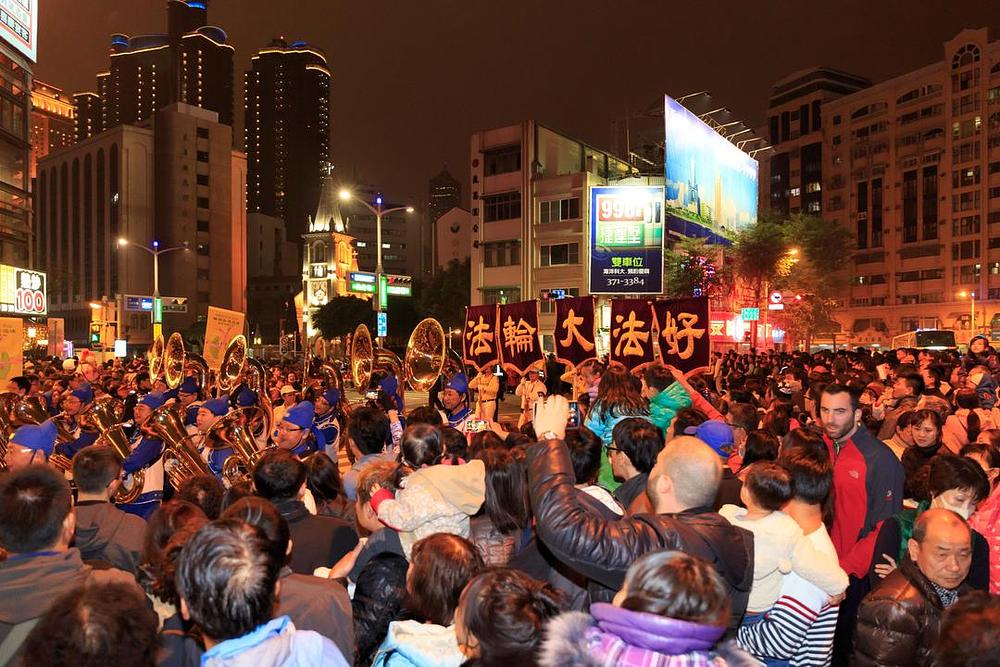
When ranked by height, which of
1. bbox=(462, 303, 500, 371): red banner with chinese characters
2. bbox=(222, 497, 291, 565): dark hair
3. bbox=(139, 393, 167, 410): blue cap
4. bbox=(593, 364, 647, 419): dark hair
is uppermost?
bbox=(462, 303, 500, 371): red banner with chinese characters

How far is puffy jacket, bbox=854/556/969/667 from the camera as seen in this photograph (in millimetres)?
3209

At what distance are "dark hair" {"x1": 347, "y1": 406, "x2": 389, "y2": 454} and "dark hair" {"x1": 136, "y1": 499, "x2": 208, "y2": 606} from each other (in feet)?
6.88

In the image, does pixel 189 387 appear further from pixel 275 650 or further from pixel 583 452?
pixel 275 650

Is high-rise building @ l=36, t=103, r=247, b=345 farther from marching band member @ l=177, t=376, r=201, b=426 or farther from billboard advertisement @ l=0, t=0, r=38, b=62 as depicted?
marching band member @ l=177, t=376, r=201, b=426

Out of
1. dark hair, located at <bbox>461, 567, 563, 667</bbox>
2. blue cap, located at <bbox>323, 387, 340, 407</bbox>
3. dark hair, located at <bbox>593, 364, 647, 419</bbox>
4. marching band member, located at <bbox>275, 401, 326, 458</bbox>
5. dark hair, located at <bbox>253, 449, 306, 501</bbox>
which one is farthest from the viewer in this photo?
blue cap, located at <bbox>323, 387, 340, 407</bbox>

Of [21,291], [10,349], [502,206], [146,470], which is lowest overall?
[146,470]

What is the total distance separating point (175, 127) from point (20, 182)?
57.4 meters

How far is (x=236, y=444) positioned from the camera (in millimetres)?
7230

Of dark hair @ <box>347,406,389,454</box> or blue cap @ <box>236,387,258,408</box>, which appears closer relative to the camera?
dark hair @ <box>347,406,389,454</box>

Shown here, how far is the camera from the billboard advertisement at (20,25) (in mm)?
33500

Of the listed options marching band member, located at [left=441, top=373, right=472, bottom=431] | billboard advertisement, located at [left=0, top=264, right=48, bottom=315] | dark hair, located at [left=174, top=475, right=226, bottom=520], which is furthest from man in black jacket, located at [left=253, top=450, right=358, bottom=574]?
billboard advertisement, located at [left=0, top=264, right=48, bottom=315]

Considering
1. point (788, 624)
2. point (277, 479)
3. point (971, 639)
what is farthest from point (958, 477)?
point (277, 479)

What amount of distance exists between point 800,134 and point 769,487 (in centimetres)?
9016

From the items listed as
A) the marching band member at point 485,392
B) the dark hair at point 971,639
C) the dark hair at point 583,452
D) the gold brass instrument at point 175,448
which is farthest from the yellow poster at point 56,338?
the dark hair at point 971,639
